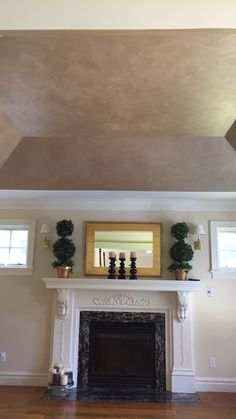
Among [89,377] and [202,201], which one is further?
[202,201]

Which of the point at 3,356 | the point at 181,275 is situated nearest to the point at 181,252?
the point at 181,275

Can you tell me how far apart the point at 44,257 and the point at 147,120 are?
274 centimetres

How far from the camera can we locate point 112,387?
180 inches

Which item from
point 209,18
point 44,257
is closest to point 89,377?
point 44,257

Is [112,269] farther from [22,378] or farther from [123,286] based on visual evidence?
[22,378]

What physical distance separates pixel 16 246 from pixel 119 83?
10.9 feet

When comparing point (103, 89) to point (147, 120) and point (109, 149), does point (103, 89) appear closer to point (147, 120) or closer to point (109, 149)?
point (147, 120)

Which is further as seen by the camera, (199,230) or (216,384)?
(199,230)

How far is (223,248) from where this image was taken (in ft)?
16.5

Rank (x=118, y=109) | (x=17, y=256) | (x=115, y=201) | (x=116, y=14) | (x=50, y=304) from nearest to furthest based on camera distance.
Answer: (x=116, y=14) < (x=118, y=109) < (x=50, y=304) < (x=115, y=201) < (x=17, y=256)

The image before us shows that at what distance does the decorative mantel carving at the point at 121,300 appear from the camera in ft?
15.7

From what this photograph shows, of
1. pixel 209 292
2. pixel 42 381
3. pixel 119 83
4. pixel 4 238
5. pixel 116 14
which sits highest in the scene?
pixel 119 83

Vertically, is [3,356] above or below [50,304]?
below

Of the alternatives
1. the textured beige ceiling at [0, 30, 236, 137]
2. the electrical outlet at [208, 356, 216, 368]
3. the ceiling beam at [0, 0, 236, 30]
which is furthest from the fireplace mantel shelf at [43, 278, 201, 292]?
the ceiling beam at [0, 0, 236, 30]
